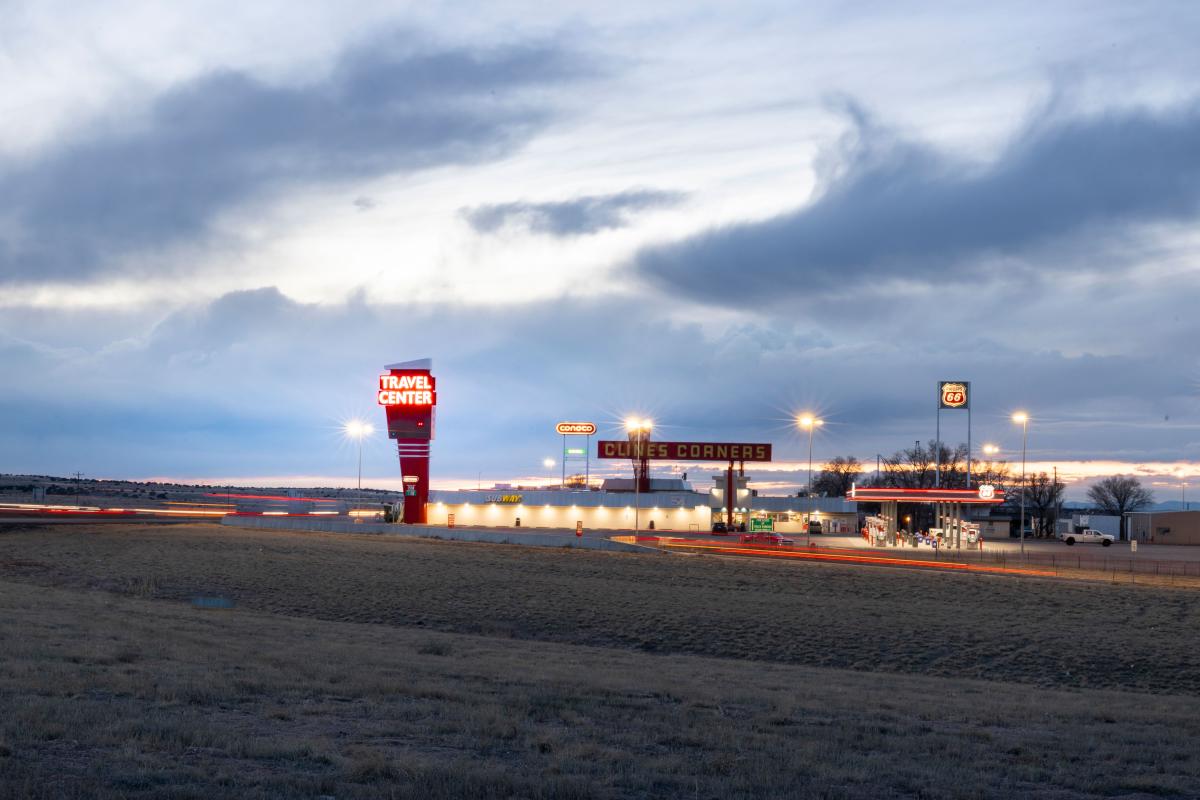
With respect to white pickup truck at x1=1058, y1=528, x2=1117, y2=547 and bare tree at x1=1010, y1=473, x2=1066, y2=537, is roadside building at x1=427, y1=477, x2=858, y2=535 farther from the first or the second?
bare tree at x1=1010, y1=473, x2=1066, y2=537

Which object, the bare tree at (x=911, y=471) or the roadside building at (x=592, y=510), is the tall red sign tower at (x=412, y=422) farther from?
the bare tree at (x=911, y=471)

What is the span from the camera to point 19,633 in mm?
21062

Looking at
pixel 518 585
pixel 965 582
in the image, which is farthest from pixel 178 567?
pixel 965 582

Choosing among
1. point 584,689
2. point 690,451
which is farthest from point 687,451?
point 584,689

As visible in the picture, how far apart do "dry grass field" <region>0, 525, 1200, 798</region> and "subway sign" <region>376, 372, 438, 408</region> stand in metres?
46.4

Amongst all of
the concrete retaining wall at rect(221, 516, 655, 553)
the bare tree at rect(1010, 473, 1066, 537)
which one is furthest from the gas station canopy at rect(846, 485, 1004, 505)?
the bare tree at rect(1010, 473, 1066, 537)

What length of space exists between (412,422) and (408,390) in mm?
2833

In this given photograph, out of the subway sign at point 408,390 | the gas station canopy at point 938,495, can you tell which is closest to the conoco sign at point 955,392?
the gas station canopy at point 938,495

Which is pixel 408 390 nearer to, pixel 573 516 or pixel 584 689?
pixel 573 516

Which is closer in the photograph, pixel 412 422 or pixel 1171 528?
pixel 412 422

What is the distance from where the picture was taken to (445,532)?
79.2m

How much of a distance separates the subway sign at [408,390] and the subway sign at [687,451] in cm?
1900

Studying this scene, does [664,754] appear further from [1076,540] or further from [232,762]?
[1076,540]

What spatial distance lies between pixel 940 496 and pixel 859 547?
278 inches
